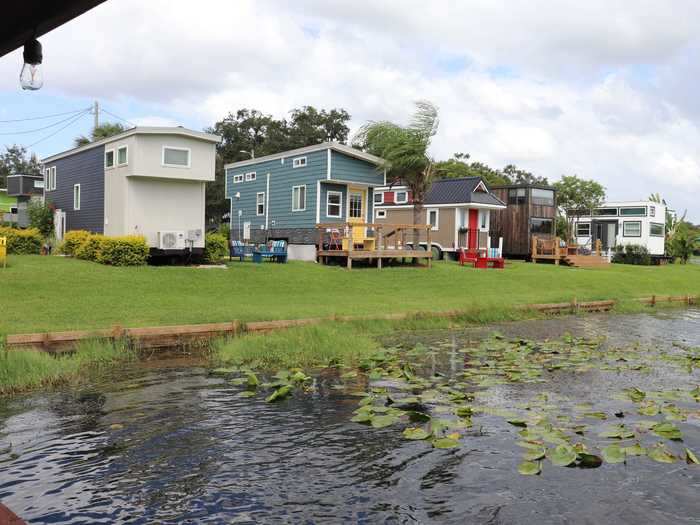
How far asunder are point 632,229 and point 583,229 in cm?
407

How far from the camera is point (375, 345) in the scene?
501 inches

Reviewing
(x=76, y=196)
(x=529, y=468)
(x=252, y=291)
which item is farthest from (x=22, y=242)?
(x=529, y=468)

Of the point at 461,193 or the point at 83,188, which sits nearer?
the point at 83,188

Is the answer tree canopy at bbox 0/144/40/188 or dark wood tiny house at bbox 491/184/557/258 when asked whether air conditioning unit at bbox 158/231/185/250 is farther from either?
tree canopy at bbox 0/144/40/188

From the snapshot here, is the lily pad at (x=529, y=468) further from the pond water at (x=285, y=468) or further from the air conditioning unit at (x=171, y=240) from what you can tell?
the air conditioning unit at (x=171, y=240)

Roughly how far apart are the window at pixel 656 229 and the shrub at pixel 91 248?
3788cm

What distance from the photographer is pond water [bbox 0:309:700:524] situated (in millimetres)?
5406

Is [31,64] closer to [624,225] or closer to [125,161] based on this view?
[125,161]

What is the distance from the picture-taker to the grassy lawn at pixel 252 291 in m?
14.5

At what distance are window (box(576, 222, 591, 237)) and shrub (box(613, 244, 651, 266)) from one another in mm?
5161

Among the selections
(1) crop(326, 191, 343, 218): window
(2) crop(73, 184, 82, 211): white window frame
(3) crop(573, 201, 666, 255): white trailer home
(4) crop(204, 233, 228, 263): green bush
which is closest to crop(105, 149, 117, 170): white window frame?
(2) crop(73, 184, 82, 211): white window frame

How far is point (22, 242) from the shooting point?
2538 centimetres

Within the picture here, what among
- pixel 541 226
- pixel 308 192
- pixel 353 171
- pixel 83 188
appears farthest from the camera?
pixel 541 226

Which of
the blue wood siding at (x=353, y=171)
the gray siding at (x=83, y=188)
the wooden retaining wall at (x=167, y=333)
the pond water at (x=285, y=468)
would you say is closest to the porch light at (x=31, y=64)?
the pond water at (x=285, y=468)
